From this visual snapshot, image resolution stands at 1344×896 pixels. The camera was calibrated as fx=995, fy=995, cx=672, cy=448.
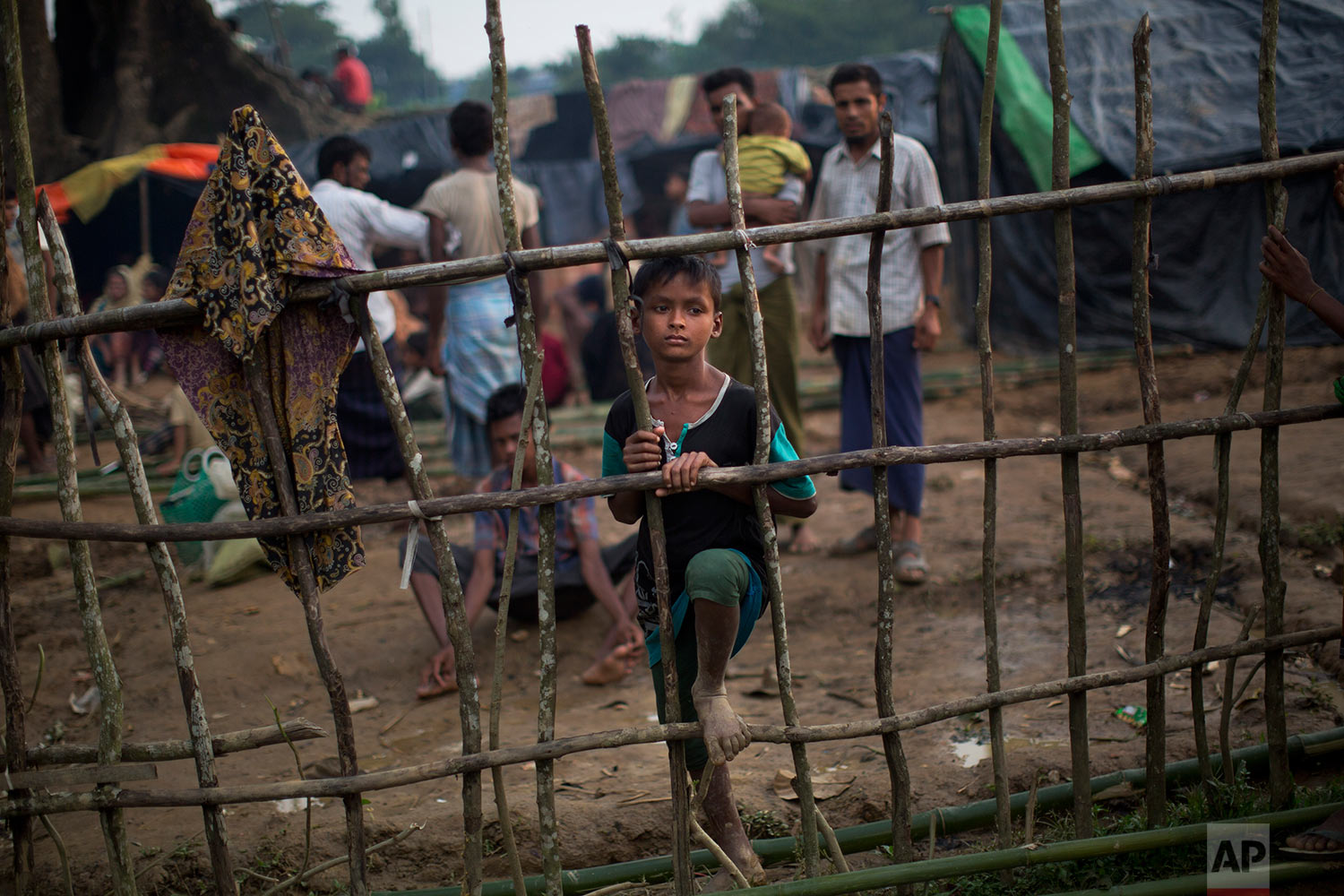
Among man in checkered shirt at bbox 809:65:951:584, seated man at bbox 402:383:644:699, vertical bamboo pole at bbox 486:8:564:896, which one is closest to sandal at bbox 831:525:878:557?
man in checkered shirt at bbox 809:65:951:584

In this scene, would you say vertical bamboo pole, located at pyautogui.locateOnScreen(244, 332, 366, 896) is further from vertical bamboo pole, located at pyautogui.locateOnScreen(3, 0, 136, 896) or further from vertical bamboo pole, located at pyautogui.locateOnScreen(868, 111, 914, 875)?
vertical bamboo pole, located at pyautogui.locateOnScreen(868, 111, 914, 875)

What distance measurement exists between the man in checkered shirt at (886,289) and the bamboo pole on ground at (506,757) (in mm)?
1867

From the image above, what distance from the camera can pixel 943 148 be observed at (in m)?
9.92

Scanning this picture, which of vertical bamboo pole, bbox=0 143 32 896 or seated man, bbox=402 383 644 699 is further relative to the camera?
seated man, bbox=402 383 644 699

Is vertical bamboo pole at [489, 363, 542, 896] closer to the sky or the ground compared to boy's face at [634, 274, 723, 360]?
closer to the ground

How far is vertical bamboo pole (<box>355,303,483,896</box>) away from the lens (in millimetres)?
2057

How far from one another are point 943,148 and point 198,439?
7.35 meters

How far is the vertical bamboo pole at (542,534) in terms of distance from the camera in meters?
2.00

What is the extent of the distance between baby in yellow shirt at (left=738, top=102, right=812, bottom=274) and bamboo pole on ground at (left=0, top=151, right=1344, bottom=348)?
7.15 feet

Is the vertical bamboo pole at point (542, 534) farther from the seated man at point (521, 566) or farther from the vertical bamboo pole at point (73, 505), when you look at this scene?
the seated man at point (521, 566)

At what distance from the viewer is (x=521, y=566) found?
3984 mm

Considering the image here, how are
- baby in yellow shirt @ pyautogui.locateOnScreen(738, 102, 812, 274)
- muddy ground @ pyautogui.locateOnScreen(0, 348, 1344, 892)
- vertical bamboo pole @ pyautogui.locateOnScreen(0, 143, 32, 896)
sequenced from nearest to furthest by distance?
vertical bamboo pole @ pyautogui.locateOnScreen(0, 143, 32, 896)
muddy ground @ pyautogui.locateOnScreen(0, 348, 1344, 892)
baby in yellow shirt @ pyautogui.locateOnScreen(738, 102, 812, 274)

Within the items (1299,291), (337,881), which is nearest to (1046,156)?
(1299,291)

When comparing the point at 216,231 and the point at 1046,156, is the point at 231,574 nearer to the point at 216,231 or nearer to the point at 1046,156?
the point at 216,231
